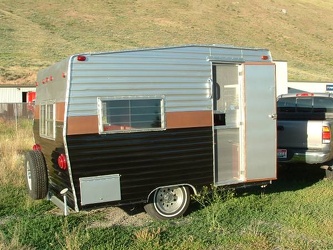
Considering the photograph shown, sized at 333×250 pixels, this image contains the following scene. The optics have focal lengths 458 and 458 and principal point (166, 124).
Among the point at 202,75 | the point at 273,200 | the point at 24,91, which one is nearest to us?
the point at 202,75

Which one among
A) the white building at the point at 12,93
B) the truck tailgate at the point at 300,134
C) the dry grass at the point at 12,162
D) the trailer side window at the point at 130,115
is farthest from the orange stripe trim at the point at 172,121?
the white building at the point at 12,93

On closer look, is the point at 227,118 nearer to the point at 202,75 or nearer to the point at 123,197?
the point at 202,75

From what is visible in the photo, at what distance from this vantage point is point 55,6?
60.8 metres

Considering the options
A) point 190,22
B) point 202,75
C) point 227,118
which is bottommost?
point 227,118

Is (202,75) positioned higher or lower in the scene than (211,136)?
higher

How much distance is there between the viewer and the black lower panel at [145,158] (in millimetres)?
5980

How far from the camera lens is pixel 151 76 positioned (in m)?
6.47

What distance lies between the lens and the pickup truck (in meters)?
8.38

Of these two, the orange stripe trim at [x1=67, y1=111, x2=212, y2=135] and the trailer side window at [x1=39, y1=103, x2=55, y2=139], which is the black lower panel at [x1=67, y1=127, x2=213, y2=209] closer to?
the orange stripe trim at [x1=67, y1=111, x2=212, y2=135]

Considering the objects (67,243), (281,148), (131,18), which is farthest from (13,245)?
(131,18)

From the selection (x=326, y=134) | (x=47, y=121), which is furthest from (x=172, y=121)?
(x=326, y=134)

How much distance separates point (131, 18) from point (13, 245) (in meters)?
57.0

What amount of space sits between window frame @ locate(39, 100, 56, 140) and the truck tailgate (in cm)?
449

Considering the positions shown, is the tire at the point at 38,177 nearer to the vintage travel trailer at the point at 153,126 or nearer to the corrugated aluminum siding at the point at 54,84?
the vintage travel trailer at the point at 153,126
